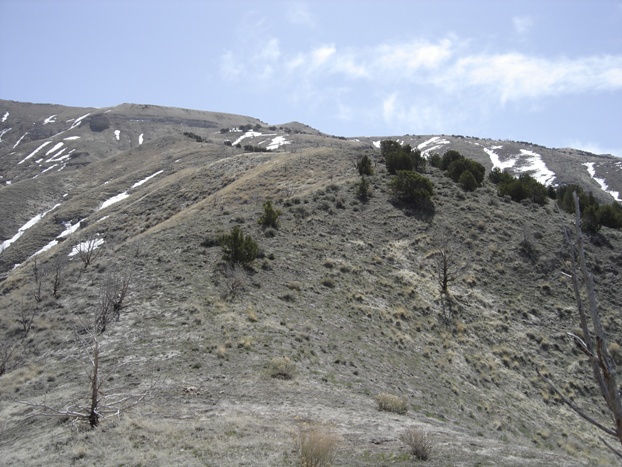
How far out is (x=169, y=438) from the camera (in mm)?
8289

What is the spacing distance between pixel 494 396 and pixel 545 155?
104662 millimetres

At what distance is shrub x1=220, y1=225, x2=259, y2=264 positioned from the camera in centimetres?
2145

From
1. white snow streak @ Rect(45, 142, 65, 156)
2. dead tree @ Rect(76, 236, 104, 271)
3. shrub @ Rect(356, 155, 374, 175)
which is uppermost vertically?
white snow streak @ Rect(45, 142, 65, 156)

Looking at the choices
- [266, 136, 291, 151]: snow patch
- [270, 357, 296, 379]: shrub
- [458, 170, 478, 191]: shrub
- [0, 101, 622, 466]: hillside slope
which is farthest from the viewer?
[266, 136, 291, 151]: snow patch

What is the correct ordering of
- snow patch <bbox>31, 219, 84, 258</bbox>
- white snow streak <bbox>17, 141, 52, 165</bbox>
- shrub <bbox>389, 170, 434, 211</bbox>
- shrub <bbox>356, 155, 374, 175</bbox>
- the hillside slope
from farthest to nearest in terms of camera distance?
white snow streak <bbox>17, 141, 52, 165</bbox>, snow patch <bbox>31, 219, 84, 258</bbox>, shrub <bbox>356, 155, 374, 175</bbox>, shrub <bbox>389, 170, 434, 211</bbox>, the hillside slope

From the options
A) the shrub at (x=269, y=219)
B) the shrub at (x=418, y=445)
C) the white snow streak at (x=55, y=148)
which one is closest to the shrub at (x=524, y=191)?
the shrub at (x=269, y=219)

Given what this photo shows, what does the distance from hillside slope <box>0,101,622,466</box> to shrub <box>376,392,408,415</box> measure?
0.36 meters

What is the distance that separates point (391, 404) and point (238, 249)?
12.0 meters

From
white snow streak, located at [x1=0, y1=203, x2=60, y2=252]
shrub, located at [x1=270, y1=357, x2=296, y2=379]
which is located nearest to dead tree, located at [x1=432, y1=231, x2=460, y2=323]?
shrub, located at [x1=270, y1=357, x2=296, y2=379]

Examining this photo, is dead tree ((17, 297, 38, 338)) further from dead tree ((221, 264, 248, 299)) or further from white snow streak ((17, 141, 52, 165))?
white snow streak ((17, 141, 52, 165))

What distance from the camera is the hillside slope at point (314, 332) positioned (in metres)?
8.94

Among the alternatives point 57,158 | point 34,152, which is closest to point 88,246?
point 57,158

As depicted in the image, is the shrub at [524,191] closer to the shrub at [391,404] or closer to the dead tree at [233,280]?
the dead tree at [233,280]

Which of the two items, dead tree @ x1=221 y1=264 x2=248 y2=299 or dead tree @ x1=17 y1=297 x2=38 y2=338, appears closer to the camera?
dead tree @ x1=17 y1=297 x2=38 y2=338
